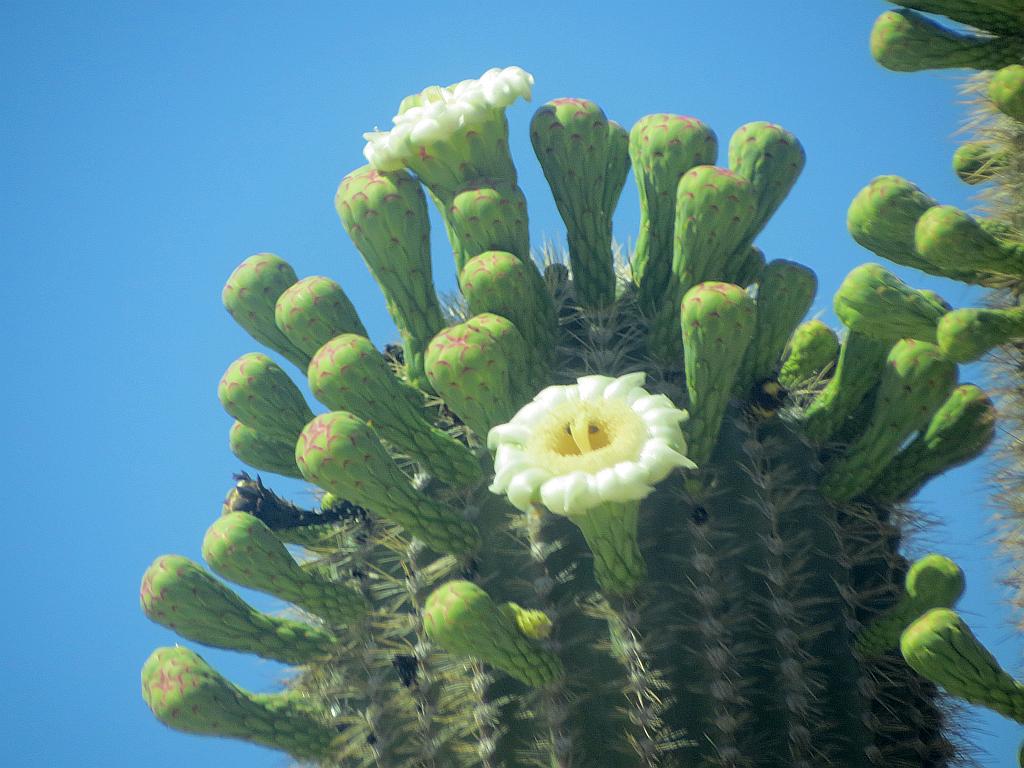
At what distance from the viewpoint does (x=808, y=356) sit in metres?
2.33

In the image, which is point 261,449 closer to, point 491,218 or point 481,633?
point 491,218

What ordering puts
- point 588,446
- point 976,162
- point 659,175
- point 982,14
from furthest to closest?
1. point 976,162
2. point 659,175
3. point 982,14
4. point 588,446

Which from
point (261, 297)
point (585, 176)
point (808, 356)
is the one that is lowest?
point (808, 356)

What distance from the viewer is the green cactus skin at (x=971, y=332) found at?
5.89 ft

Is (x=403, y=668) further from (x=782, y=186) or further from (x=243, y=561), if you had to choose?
(x=782, y=186)

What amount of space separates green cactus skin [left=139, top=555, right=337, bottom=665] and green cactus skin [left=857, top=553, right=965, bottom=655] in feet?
2.92

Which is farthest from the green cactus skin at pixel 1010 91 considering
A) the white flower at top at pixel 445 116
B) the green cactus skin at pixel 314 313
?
the green cactus skin at pixel 314 313

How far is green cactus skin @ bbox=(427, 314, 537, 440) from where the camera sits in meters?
1.90

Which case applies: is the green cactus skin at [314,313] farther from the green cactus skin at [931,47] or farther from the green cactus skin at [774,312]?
the green cactus skin at [931,47]

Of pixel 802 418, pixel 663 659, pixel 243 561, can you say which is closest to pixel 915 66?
pixel 802 418

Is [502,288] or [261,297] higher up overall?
[261,297]

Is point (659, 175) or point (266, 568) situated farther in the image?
point (659, 175)

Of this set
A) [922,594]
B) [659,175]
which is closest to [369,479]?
[659,175]

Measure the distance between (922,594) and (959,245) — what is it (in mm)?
527
